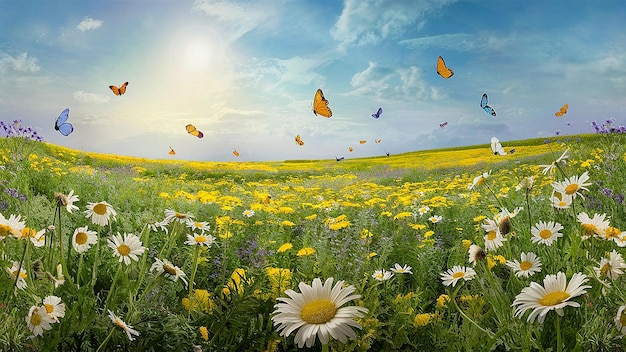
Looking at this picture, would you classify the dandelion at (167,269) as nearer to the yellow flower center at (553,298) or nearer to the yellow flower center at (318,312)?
the yellow flower center at (318,312)

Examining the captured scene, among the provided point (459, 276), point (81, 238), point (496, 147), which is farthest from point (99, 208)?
point (496, 147)

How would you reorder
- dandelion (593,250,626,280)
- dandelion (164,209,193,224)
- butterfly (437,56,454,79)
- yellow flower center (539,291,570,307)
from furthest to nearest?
butterfly (437,56,454,79) → dandelion (164,209,193,224) → dandelion (593,250,626,280) → yellow flower center (539,291,570,307)

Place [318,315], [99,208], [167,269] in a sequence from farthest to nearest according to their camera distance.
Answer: [99,208] < [167,269] < [318,315]

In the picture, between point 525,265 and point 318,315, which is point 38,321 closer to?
point 318,315

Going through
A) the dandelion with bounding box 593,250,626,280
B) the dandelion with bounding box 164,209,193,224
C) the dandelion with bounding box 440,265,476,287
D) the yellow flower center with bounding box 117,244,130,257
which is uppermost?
the dandelion with bounding box 164,209,193,224

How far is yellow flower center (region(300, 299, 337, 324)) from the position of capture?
1.21 m

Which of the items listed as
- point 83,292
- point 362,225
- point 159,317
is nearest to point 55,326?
point 83,292

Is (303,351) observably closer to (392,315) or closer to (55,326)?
(392,315)

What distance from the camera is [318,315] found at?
Result: 47.8 inches

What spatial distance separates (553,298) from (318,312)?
0.70m

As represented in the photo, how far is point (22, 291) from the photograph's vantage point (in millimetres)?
1646

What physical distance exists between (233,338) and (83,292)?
482mm

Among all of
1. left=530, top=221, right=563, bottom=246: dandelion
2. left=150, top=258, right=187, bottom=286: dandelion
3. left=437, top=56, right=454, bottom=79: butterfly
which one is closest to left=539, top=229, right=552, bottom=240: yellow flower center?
left=530, top=221, right=563, bottom=246: dandelion

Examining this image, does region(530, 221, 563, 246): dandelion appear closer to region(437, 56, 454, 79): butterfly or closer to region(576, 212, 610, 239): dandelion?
region(576, 212, 610, 239): dandelion
